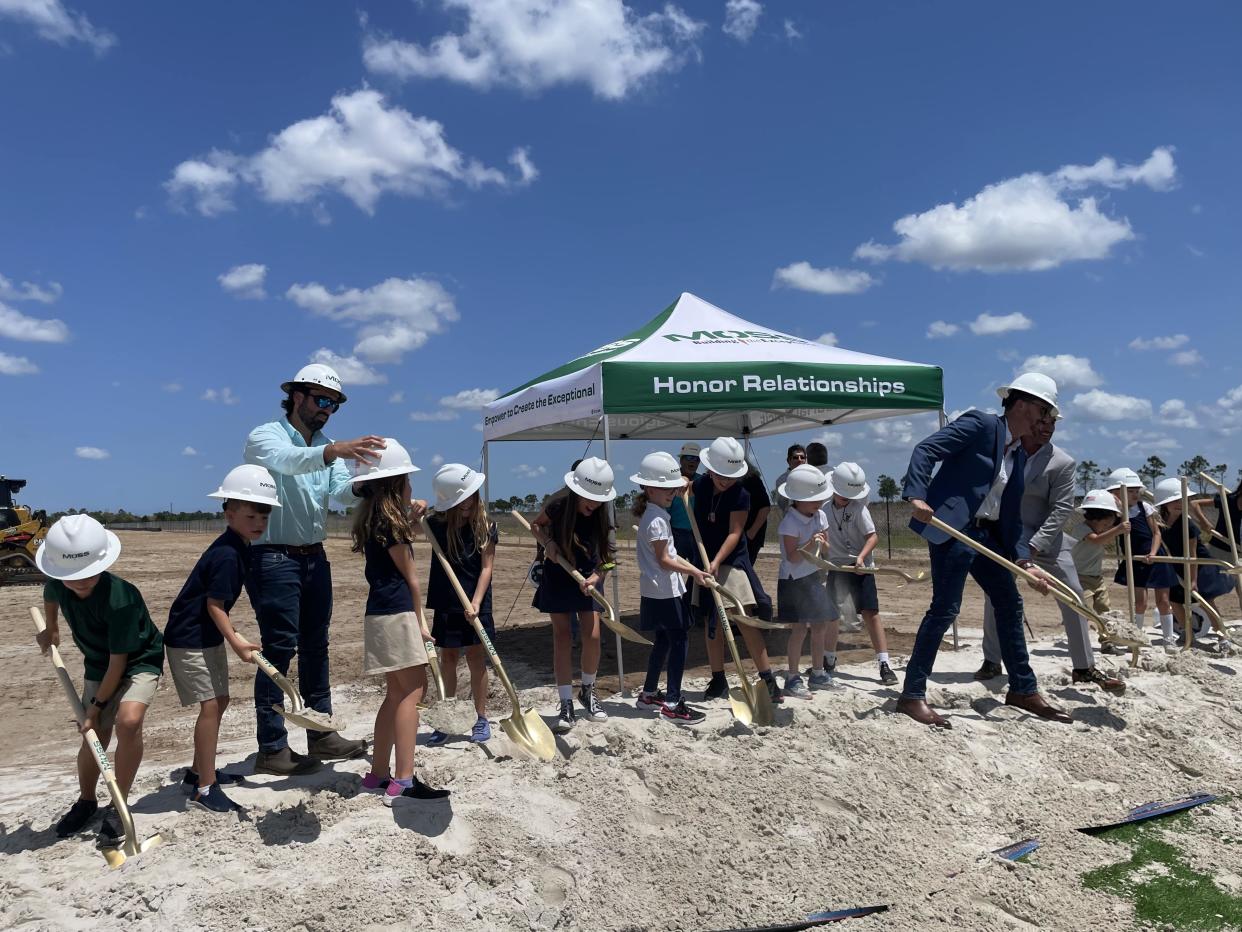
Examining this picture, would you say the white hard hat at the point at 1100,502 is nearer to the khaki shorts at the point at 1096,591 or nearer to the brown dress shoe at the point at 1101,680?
the khaki shorts at the point at 1096,591

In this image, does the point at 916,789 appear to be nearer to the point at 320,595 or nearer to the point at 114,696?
the point at 320,595

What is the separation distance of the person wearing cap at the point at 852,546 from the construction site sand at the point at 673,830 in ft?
3.26

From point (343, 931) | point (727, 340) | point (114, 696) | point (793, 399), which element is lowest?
point (343, 931)

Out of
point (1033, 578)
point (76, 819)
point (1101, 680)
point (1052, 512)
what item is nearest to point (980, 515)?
point (1033, 578)

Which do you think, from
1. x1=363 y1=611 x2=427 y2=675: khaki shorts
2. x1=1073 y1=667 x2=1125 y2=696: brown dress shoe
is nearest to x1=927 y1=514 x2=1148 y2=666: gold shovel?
x1=1073 y1=667 x2=1125 y2=696: brown dress shoe

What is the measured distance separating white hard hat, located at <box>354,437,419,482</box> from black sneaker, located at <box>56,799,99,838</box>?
170 centimetres

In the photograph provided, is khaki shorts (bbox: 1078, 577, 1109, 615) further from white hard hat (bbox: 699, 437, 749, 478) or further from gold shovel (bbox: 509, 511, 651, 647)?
gold shovel (bbox: 509, 511, 651, 647)

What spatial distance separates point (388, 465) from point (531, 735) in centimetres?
149

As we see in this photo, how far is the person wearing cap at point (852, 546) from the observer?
607cm

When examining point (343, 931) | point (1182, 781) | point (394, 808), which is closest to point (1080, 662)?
point (1182, 781)

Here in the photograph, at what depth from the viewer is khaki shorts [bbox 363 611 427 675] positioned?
11.6 ft

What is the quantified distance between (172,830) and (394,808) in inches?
33.4

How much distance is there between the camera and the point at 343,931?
2770mm

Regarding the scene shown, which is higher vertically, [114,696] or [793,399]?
[793,399]
